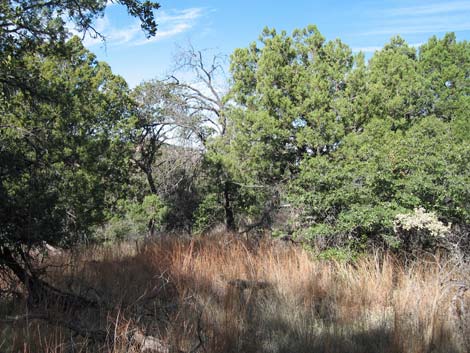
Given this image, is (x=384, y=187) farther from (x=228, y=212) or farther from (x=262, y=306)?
(x=228, y=212)

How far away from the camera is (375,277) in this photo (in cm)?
555

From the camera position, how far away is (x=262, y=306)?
4824 mm

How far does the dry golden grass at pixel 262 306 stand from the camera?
3709 millimetres

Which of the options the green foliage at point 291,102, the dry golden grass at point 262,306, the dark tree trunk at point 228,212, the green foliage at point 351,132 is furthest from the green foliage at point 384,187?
the dark tree trunk at point 228,212

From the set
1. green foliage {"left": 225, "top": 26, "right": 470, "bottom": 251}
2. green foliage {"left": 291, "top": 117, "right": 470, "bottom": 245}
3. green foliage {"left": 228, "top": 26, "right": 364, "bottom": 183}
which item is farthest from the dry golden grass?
green foliage {"left": 228, "top": 26, "right": 364, "bottom": 183}

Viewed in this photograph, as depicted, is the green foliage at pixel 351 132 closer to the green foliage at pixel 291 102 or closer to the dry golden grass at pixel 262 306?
the green foliage at pixel 291 102

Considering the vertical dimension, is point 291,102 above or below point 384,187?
above

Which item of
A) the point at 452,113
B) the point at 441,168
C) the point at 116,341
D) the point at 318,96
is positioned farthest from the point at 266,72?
the point at 116,341

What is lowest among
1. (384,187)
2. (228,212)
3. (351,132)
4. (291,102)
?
(228,212)

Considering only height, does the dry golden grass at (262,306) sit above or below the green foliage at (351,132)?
below

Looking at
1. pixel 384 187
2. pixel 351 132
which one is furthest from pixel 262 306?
pixel 351 132

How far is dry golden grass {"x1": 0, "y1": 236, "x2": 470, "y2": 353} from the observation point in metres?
3.71

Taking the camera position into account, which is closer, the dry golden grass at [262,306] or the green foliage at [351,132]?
the dry golden grass at [262,306]

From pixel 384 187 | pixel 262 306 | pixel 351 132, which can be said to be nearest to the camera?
pixel 262 306
